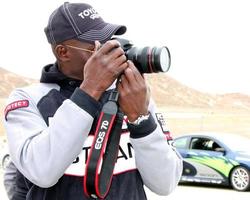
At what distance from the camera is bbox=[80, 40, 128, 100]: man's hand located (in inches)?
91.0

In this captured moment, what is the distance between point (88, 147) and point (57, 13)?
54 centimetres

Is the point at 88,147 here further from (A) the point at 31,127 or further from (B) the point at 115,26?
(B) the point at 115,26

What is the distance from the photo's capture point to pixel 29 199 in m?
2.51

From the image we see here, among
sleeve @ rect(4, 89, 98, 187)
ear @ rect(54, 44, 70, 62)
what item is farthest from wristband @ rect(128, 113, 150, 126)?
ear @ rect(54, 44, 70, 62)

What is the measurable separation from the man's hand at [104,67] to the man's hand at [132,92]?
3cm

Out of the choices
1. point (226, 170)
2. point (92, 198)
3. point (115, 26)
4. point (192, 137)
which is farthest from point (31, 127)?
point (192, 137)

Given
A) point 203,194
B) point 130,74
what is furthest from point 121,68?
point 203,194

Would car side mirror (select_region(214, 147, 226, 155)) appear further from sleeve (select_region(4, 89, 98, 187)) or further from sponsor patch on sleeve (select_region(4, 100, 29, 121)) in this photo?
sleeve (select_region(4, 89, 98, 187))

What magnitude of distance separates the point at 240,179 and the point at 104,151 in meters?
11.7

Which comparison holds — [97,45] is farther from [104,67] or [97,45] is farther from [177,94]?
[177,94]

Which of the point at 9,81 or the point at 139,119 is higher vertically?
the point at 139,119

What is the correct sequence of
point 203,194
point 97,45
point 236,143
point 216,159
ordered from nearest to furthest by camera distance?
point 97,45 < point 203,194 < point 216,159 < point 236,143

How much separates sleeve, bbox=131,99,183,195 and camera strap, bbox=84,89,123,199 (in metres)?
0.13

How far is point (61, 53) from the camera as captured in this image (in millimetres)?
2654
